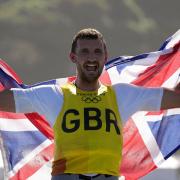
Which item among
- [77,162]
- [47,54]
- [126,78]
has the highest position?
[47,54]

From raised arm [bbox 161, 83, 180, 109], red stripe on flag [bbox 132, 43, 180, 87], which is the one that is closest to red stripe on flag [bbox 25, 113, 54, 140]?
red stripe on flag [bbox 132, 43, 180, 87]

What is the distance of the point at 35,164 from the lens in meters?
4.51

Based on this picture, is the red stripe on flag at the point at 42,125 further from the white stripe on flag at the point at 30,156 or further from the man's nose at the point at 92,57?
the man's nose at the point at 92,57

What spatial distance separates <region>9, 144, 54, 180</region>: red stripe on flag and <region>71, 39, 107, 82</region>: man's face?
1099 millimetres

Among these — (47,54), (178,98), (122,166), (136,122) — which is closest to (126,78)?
(136,122)

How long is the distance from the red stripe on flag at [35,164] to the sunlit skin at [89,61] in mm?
1038

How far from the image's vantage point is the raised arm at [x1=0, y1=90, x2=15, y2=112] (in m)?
3.43

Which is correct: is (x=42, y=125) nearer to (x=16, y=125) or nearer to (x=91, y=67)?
(x=16, y=125)

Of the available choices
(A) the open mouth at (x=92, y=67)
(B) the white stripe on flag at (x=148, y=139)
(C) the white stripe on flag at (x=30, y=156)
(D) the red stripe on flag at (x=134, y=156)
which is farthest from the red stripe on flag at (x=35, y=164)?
(A) the open mouth at (x=92, y=67)

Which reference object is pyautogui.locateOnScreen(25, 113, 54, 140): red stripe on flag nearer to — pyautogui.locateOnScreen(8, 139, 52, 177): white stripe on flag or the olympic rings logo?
pyautogui.locateOnScreen(8, 139, 52, 177): white stripe on flag

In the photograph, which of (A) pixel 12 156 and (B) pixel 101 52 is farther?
(A) pixel 12 156

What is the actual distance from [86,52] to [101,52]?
0.25 ft

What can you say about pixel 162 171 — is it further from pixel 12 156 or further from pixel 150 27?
pixel 150 27

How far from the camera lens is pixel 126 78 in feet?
15.9
